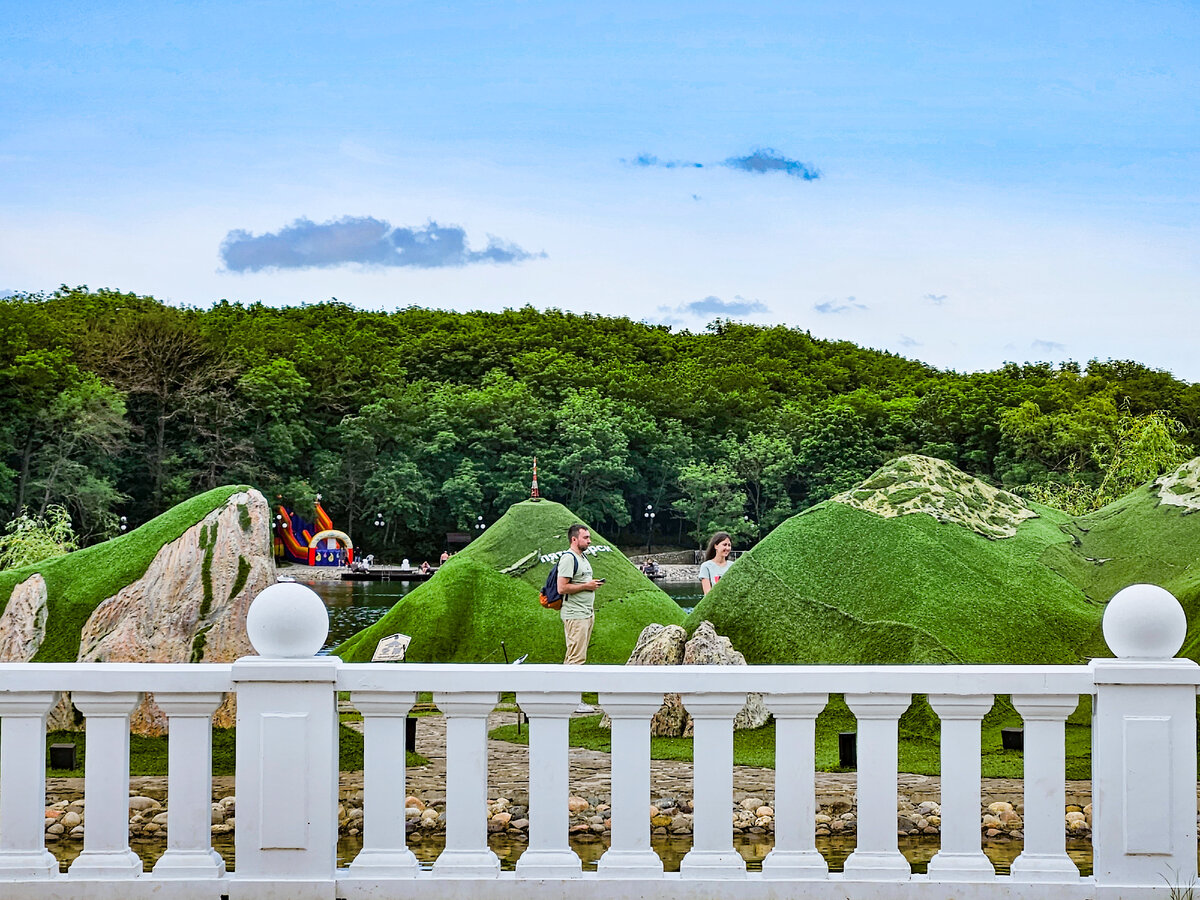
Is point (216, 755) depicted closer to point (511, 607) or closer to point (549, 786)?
point (511, 607)

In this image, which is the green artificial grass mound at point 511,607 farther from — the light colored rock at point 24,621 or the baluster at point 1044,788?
the baluster at point 1044,788

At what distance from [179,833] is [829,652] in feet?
29.2

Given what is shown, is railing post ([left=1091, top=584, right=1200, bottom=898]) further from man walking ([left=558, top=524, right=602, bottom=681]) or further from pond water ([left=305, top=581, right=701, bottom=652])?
pond water ([left=305, top=581, right=701, bottom=652])

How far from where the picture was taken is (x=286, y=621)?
3.13 metres

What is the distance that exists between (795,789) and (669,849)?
397 cm

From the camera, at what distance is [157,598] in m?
9.98

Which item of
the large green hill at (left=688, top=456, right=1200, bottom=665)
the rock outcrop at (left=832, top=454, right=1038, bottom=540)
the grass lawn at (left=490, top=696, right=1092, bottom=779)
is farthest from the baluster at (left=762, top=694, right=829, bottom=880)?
the rock outcrop at (left=832, top=454, right=1038, bottom=540)

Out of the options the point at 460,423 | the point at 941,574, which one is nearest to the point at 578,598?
the point at 941,574

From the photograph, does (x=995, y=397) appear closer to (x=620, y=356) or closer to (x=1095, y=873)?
(x=620, y=356)

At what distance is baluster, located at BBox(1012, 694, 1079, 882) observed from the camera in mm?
3135

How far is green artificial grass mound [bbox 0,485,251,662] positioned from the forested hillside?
3671 centimetres

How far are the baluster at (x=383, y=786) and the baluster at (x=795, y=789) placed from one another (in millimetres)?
1021

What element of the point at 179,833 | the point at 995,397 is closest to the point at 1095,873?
the point at 179,833

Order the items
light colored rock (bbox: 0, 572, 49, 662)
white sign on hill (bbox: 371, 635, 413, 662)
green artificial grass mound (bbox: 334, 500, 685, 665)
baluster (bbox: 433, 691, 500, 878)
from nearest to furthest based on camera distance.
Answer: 1. baluster (bbox: 433, 691, 500, 878)
2. light colored rock (bbox: 0, 572, 49, 662)
3. white sign on hill (bbox: 371, 635, 413, 662)
4. green artificial grass mound (bbox: 334, 500, 685, 665)
